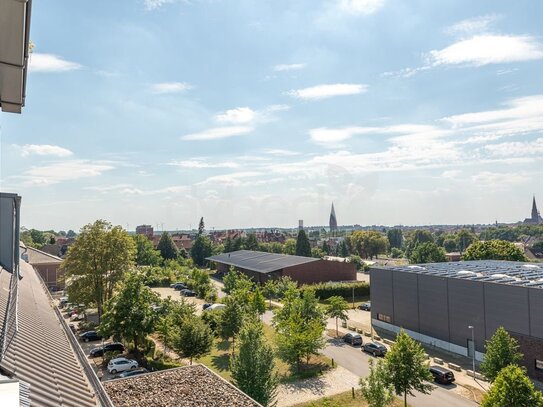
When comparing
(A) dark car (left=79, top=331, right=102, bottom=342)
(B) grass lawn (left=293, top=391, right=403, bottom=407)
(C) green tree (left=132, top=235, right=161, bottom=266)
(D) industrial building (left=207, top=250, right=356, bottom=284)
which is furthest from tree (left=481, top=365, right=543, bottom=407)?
(C) green tree (left=132, top=235, right=161, bottom=266)

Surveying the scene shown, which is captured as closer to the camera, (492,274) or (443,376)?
(443,376)

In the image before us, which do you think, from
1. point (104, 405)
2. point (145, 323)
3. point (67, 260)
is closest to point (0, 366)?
point (104, 405)

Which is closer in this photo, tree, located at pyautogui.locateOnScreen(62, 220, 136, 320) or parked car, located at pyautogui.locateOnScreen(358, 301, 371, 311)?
tree, located at pyautogui.locateOnScreen(62, 220, 136, 320)

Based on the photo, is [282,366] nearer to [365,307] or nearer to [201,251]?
[365,307]

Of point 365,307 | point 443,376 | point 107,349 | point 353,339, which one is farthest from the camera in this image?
point 365,307

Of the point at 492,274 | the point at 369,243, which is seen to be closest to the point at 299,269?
the point at 492,274

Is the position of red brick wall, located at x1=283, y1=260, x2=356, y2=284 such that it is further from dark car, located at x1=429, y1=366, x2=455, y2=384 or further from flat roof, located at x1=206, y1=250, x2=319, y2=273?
dark car, located at x1=429, y1=366, x2=455, y2=384
